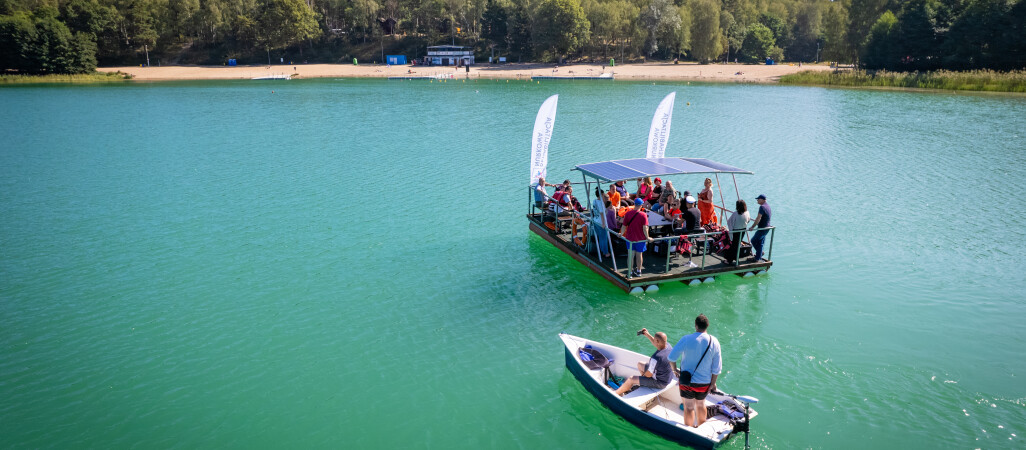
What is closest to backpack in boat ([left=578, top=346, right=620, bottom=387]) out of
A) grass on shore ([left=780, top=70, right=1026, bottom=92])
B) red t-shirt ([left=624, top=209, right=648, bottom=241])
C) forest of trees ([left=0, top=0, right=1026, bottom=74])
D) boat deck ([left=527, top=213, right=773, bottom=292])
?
boat deck ([left=527, top=213, right=773, bottom=292])

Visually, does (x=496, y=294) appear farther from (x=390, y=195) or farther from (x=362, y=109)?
(x=362, y=109)

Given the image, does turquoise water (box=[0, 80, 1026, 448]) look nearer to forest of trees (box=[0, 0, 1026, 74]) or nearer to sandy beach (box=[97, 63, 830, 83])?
sandy beach (box=[97, 63, 830, 83])

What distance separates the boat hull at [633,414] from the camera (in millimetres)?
9898

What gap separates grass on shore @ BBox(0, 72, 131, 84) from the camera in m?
93.6

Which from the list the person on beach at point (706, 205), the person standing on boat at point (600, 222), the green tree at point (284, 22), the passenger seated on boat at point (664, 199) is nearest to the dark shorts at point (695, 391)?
the person standing on boat at point (600, 222)

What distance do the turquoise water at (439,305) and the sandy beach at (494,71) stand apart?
7486 cm

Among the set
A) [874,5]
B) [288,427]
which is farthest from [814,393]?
[874,5]

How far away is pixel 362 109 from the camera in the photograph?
6203 cm

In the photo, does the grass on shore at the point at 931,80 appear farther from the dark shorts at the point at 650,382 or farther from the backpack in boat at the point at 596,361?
the dark shorts at the point at 650,382

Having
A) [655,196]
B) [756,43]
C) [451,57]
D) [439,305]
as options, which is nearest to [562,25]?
[451,57]

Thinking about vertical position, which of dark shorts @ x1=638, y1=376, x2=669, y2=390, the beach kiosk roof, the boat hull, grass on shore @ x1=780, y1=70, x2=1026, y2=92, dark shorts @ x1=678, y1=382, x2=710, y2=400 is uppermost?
grass on shore @ x1=780, y1=70, x2=1026, y2=92

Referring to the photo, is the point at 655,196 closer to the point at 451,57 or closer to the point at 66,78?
the point at 66,78

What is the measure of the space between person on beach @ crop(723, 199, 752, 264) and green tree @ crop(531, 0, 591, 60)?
110157mm

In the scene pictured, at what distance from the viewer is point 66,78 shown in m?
98.8
